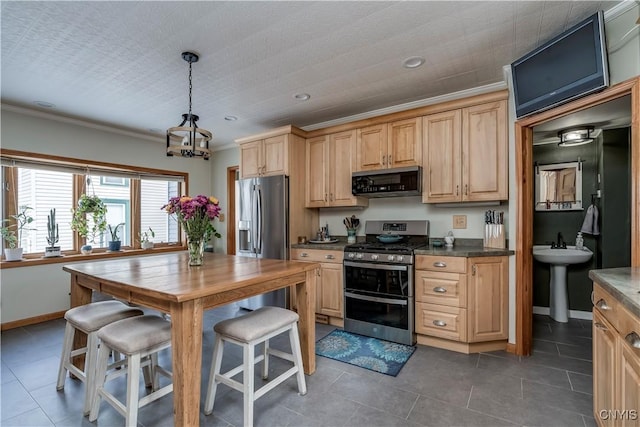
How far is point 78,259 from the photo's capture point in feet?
12.3

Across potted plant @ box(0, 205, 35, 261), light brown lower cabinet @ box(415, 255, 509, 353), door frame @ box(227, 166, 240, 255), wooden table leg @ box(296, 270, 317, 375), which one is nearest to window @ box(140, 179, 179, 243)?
door frame @ box(227, 166, 240, 255)

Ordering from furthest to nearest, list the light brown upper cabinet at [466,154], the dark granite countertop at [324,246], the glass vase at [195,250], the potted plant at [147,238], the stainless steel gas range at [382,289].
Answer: the potted plant at [147,238] < the dark granite countertop at [324,246] < the stainless steel gas range at [382,289] < the light brown upper cabinet at [466,154] < the glass vase at [195,250]

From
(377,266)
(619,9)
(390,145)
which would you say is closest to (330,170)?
(390,145)

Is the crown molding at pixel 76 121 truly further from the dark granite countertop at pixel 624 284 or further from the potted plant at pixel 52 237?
the dark granite countertop at pixel 624 284

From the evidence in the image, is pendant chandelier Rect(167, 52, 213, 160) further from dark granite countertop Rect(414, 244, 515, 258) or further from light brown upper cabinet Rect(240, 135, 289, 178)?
dark granite countertop Rect(414, 244, 515, 258)

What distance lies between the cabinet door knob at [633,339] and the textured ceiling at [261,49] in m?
1.85

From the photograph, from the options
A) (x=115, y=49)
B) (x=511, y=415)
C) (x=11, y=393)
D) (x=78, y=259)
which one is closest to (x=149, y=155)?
(x=78, y=259)

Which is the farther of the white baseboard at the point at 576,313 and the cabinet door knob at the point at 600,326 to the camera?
the white baseboard at the point at 576,313

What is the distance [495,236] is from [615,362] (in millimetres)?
1651

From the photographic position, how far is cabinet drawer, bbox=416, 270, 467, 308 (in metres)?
2.63

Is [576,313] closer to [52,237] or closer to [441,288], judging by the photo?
[441,288]

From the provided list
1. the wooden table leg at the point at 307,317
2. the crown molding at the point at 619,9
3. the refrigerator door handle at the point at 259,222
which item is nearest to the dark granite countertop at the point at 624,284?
the crown molding at the point at 619,9

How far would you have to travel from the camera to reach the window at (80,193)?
11.4 feet

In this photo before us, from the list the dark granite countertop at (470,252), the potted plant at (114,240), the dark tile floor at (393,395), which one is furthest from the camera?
the potted plant at (114,240)
